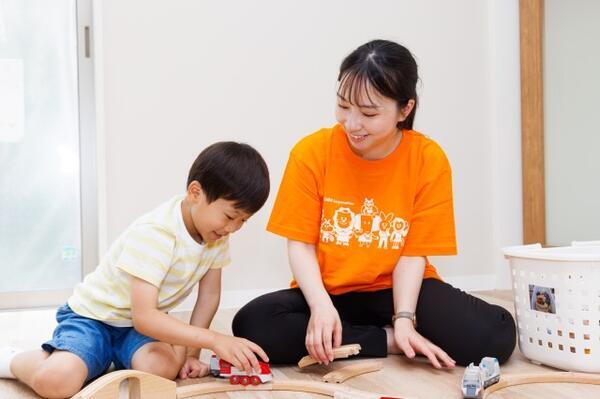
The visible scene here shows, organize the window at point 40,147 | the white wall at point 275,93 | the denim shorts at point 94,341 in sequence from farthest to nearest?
1. the window at point 40,147
2. the white wall at point 275,93
3. the denim shorts at point 94,341

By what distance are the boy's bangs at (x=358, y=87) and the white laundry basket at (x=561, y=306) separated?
39 cm

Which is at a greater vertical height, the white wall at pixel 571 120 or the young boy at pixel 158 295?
the white wall at pixel 571 120

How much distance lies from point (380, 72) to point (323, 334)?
0.43 m

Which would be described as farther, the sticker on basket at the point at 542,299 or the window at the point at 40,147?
the window at the point at 40,147

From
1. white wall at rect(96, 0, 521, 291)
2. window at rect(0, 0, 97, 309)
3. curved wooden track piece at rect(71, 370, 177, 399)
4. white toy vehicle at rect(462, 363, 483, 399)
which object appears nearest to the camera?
curved wooden track piece at rect(71, 370, 177, 399)

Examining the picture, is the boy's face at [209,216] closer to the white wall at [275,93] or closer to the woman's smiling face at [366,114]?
the woman's smiling face at [366,114]

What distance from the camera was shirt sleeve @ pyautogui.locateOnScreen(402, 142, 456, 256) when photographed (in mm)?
1225

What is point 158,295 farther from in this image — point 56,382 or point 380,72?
point 380,72

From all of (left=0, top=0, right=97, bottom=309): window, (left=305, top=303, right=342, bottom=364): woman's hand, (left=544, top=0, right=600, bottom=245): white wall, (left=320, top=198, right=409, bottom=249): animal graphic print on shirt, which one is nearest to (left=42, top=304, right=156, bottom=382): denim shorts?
(left=305, top=303, right=342, bottom=364): woman's hand

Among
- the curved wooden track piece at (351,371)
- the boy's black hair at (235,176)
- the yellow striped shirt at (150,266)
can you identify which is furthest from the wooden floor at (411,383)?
the boy's black hair at (235,176)

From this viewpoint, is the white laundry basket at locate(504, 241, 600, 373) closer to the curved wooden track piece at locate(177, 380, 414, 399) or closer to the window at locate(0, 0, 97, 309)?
the curved wooden track piece at locate(177, 380, 414, 399)

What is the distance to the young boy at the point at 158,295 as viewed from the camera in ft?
3.39

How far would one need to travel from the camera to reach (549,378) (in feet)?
3.57

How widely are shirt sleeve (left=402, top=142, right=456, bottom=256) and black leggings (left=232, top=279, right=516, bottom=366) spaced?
0.08 meters
